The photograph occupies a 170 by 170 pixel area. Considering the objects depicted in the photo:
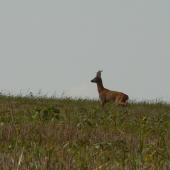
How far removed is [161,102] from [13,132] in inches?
530

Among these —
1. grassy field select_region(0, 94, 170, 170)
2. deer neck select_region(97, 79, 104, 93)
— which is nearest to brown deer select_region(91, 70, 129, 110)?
deer neck select_region(97, 79, 104, 93)

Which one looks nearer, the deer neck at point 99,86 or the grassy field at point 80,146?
the grassy field at point 80,146

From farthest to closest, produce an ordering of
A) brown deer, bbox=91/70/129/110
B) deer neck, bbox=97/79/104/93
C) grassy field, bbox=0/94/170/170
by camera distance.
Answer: deer neck, bbox=97/79/104/93 → brown deer, bbox=91/70/129/110 → grassy field, bbox=0/94/170/170

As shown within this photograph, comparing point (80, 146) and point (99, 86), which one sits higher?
point (99, 86)

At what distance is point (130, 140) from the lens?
4621mm

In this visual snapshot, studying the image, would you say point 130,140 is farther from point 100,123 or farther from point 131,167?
point 100,123

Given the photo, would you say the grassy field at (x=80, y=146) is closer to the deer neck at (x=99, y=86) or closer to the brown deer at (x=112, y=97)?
the brown deer at (x=112, y=97)

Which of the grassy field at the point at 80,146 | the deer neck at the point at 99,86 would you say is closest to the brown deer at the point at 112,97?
the deer neck at the point at 99,86

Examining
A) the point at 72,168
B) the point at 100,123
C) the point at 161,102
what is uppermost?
the point at 161,102

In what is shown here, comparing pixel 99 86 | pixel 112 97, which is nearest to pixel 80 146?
pixel 112 97

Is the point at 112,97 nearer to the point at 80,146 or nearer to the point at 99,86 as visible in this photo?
the point at 99,86

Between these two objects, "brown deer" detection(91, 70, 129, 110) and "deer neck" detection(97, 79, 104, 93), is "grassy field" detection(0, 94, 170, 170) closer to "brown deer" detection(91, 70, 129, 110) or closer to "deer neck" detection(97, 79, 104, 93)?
"brown deer" detection(91, 70, 129, 110)

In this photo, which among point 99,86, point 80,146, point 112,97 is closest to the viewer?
point 80,146

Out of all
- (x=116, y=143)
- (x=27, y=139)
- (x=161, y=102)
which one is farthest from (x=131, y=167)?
(x=161, y=102)
